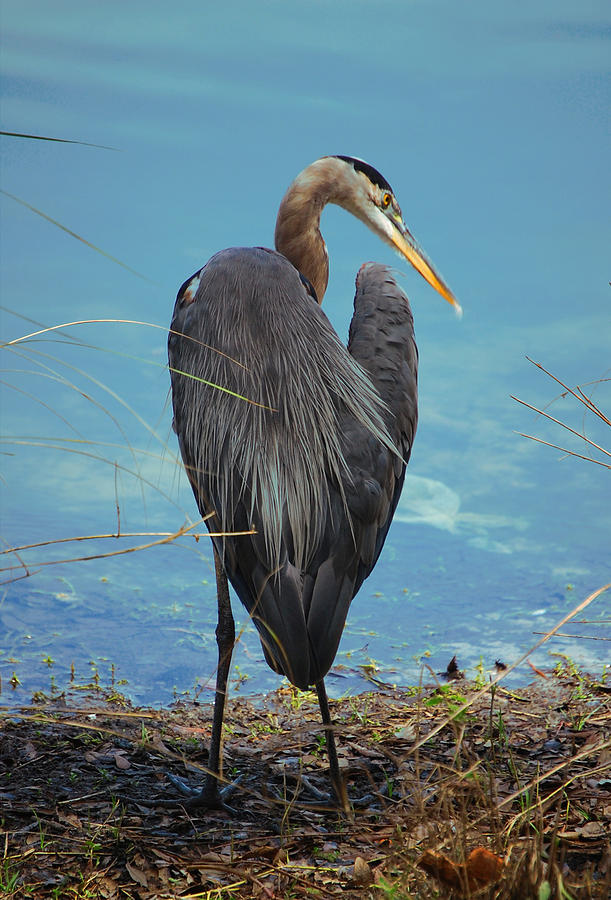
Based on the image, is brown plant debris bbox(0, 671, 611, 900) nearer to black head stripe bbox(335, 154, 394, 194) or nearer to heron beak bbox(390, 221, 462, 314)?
heron beak bbox(390, 221, 462, 314)

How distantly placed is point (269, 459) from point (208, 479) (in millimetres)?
199

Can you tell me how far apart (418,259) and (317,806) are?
7.19 feet

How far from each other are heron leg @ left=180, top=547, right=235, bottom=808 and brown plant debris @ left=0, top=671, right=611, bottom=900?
5 cm

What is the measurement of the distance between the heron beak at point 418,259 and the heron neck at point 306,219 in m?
0.40

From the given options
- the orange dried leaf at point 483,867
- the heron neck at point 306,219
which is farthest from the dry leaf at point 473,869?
the heron neck at point 306,219

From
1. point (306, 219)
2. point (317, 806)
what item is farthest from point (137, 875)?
point (306, 219)

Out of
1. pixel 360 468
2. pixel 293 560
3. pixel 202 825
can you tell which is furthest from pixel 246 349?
pixel 202 825

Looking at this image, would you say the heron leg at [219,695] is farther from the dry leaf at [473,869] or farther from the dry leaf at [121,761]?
the dry leaf at [473,869]

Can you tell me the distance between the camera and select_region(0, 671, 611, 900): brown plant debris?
1437 mm

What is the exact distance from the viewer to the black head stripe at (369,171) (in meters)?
3.22

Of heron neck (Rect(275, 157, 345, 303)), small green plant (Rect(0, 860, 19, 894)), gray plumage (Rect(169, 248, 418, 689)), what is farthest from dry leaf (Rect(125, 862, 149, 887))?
heron neck (Rect(275, 157, 345, 303))

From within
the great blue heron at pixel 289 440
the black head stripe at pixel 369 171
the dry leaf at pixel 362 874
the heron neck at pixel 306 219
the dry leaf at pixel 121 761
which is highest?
the black head stripe at pixel 369 171

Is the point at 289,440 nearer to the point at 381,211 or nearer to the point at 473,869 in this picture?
the point at 473,869

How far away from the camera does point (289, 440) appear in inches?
86.7
